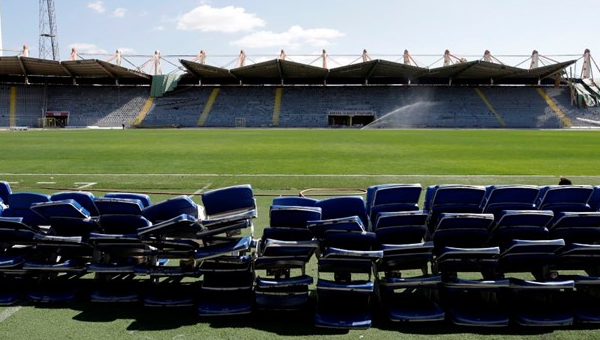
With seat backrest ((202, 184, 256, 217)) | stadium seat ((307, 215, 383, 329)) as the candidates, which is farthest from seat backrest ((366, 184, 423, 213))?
seat backrest ((202, 184, 256, 217))

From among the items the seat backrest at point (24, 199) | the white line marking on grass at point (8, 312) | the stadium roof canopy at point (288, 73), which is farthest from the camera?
the stadium roof canopy at point (288, 73)

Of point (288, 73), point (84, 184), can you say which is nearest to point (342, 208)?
point (84, 184)

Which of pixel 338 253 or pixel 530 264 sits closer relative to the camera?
pixel 338 253

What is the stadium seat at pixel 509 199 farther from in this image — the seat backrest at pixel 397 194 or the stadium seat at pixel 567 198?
the seat backrest at pixel 397 194

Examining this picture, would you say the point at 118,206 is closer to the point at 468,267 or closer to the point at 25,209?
the point at 25,209

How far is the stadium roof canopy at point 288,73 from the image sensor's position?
55.2 m

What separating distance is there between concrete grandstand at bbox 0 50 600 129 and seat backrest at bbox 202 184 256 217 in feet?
168

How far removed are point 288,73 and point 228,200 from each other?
56.7m

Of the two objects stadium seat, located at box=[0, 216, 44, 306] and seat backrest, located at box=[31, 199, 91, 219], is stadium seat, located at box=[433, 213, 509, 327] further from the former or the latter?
stadium seat, located at box=[0, 216, 44, 306]

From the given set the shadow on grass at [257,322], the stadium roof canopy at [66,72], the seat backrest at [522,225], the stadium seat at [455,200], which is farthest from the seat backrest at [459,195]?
the stadium roof canopy at [66,72]

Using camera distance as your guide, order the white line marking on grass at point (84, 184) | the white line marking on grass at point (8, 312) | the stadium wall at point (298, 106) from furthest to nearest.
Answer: the stadium wall at point (298, 106), the white line marking on grass at point (84, 184), the white line marking on grass at point (8, 312)

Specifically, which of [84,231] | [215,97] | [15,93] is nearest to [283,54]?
[215,97]

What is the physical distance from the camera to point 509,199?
5.00 metres

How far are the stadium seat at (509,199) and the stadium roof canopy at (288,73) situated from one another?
1987 inches
